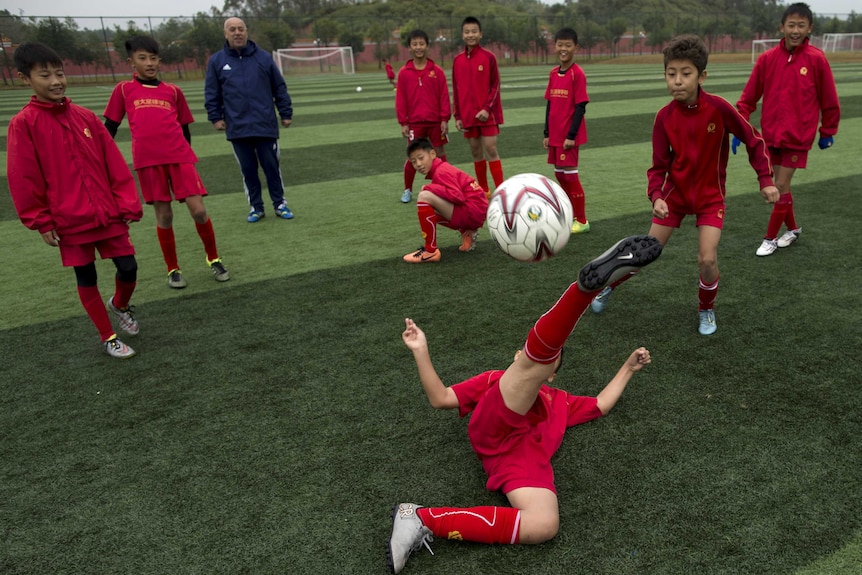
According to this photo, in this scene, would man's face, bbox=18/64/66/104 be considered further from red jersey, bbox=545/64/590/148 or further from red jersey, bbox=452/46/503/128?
red jersey, bbox=452/46/503/128

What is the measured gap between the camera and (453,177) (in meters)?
5.90

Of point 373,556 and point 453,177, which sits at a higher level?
point 453,177

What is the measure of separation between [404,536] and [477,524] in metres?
0.29

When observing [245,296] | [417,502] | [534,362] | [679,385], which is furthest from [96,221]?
[679,385]

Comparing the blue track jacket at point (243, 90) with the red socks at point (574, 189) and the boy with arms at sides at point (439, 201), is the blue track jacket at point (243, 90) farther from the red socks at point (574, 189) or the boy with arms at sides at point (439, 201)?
the red socks at point (574, 189)

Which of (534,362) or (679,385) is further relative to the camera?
(679,385)

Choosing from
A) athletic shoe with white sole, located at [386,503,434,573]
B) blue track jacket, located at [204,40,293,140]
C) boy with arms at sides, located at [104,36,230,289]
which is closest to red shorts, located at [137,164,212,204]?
boy with arms at sides, located at [104,36,230,289]

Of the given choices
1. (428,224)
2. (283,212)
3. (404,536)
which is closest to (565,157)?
(428,224)

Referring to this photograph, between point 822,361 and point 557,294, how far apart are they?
1.80 metres

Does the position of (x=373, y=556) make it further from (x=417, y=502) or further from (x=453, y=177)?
(x=453, y=177)

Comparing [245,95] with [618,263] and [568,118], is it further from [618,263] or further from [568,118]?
[618,263]

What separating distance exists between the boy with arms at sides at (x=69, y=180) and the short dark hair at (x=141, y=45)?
1.10 meters

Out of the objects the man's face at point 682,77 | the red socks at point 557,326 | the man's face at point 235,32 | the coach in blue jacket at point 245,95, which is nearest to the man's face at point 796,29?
the man's face at point 682,77

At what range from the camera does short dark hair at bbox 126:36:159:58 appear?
16.2 feet
